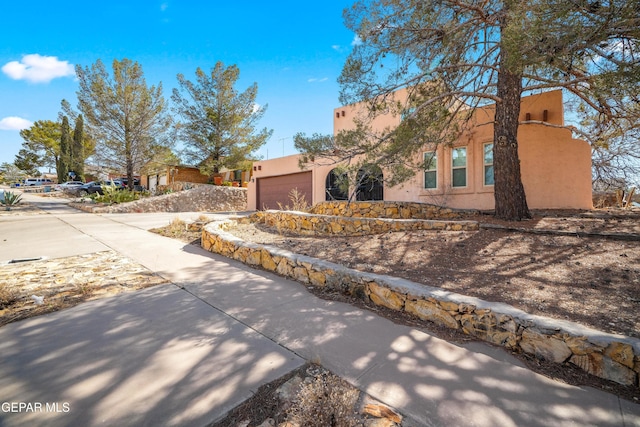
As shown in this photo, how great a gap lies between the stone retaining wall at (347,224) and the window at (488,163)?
13.2ft

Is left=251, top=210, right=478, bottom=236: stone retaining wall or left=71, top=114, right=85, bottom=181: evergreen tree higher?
left=71, top=114, right=85, bottom=181: evergreen tree

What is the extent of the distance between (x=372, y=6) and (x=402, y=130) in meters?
2.71

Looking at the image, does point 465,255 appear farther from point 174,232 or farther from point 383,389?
point 174,232

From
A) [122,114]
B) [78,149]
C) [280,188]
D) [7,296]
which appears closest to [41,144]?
[78,149]

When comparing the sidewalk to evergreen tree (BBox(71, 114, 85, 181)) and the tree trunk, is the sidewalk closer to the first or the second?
the tree trunk

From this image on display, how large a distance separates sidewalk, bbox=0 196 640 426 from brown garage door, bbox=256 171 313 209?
10.6m

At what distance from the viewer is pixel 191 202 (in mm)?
17156

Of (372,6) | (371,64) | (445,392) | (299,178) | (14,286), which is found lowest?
(445,392)

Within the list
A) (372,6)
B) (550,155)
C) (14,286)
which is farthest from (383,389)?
(550,155)

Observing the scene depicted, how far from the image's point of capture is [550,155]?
841 centimetres

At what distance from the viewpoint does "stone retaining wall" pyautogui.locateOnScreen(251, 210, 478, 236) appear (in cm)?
625

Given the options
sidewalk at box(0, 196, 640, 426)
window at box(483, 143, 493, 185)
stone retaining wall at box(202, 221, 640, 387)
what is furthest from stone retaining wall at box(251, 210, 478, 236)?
window at box(483, 143, 493, 185)

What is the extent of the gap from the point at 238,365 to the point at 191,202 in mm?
16696

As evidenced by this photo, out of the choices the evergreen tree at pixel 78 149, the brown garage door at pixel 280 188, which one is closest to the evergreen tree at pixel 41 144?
the evergreen tree at pixel 78 149
